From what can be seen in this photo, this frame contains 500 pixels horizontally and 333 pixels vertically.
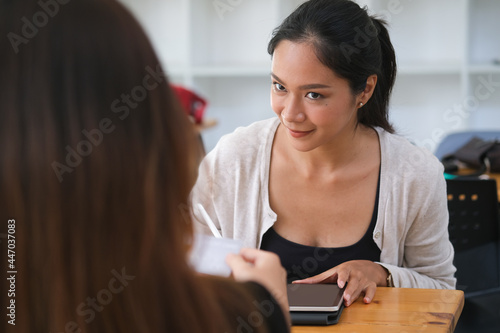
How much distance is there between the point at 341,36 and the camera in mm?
1595

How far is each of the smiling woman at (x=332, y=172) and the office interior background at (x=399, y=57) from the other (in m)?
2.20

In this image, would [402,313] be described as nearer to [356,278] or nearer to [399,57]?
[356,278]

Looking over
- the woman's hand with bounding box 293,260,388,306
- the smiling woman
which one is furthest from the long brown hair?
the smiling woman

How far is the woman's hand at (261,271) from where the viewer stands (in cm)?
87

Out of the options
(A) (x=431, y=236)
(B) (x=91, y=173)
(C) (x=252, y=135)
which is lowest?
(A) (x=431, y=236)

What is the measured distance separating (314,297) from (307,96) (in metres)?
0.52

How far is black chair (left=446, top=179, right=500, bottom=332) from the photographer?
1.89 metres

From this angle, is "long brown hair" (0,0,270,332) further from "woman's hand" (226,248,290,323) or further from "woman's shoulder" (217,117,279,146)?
"woman's shoulder" (217,117,279,146)

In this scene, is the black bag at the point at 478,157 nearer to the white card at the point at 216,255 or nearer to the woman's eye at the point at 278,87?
the woman's eye at the point at 278,87

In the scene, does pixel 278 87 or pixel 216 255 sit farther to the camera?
pixel 278 87

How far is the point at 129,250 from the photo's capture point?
663mm

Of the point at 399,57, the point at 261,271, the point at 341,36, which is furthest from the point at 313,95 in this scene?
the point at 399,57

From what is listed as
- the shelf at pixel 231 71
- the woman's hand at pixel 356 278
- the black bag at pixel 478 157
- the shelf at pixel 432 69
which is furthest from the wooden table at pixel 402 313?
the shelf at pixel 231 71

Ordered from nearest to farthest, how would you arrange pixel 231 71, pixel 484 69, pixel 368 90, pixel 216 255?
1. pixel 216 255
2. pixel 368 90
3. pixel 484 69
4. pixel 231 71
